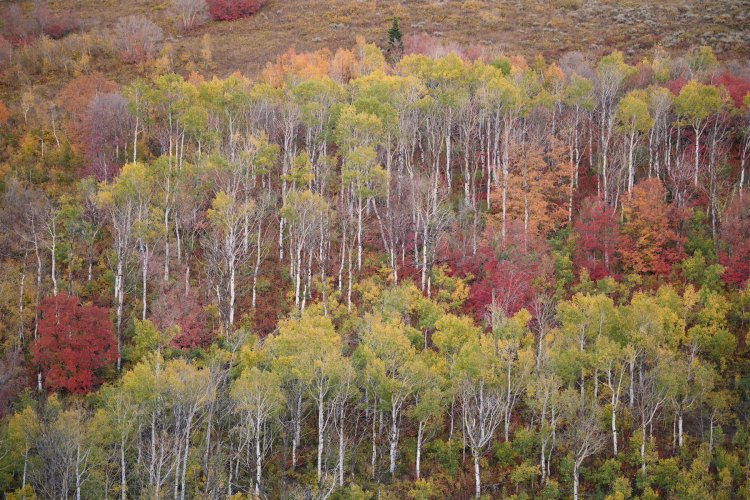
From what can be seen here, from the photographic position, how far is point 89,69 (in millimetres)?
111938

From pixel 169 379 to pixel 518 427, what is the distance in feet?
79.0

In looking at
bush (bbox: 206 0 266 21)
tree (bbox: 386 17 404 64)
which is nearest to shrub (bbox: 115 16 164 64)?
bush (bbox: 206 0 266 21)

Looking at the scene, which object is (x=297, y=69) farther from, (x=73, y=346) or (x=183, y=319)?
(x=73, y=346)

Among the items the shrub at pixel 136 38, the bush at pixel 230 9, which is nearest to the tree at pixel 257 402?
the shrub at pixel 136 38

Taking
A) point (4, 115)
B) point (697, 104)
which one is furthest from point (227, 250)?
point (697, 104)

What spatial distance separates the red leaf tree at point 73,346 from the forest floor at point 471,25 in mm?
65111

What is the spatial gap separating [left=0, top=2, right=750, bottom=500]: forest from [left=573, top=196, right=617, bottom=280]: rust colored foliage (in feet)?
0.83

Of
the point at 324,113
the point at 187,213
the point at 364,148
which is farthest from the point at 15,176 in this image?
the point at 364,148

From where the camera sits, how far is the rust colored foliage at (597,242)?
6166 cm

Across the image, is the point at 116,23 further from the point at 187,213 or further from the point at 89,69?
the point at 187,213

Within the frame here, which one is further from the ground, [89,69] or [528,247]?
Result: [89,69]

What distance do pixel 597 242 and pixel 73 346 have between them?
4437 cm

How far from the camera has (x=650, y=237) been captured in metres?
62.5

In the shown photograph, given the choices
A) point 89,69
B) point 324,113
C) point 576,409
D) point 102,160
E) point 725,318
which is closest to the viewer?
point 576,409
